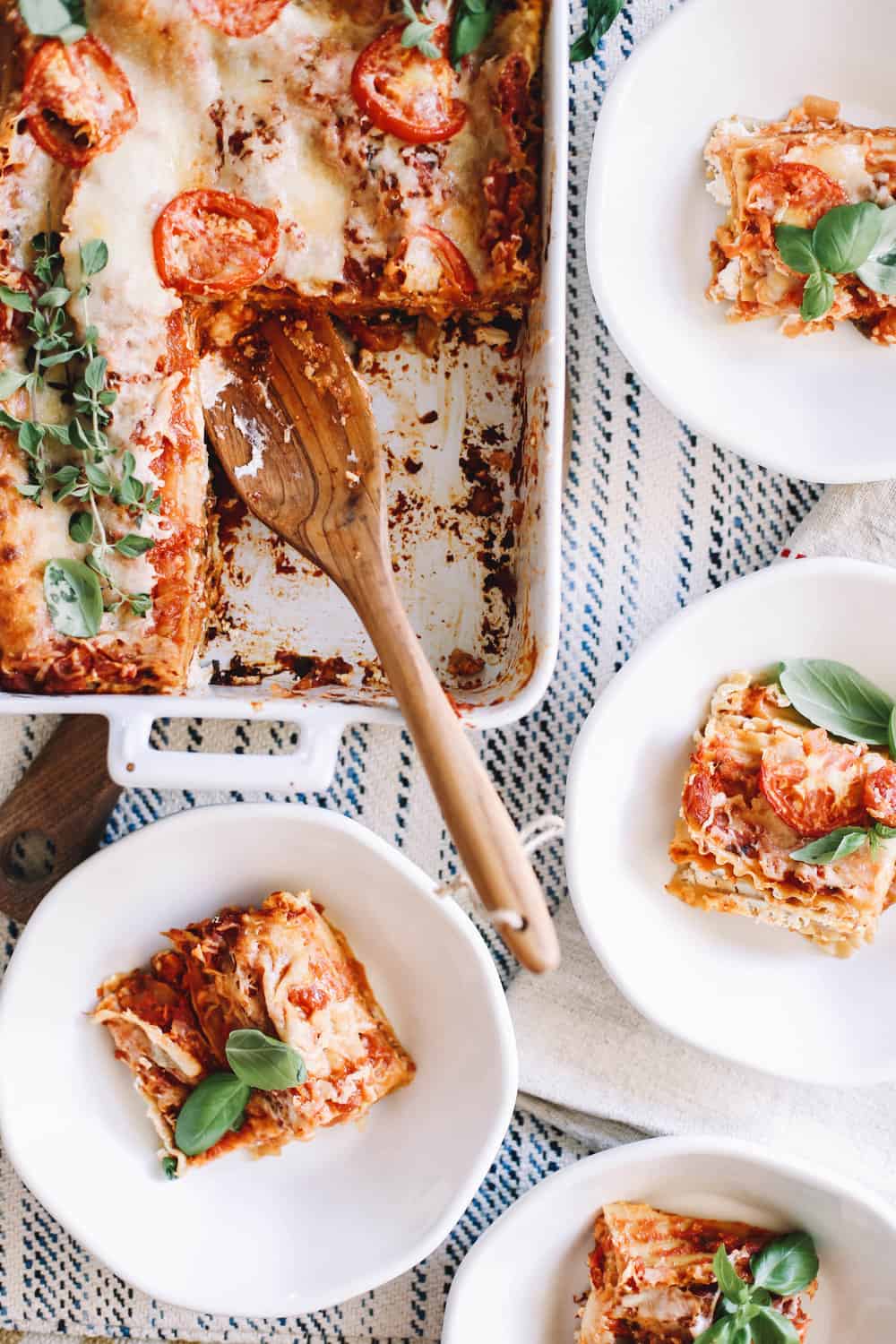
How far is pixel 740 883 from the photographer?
2107 mm

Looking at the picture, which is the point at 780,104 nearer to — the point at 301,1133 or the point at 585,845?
the point at 585,845

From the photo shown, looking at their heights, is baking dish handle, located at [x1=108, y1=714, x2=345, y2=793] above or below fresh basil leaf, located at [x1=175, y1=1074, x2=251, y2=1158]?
above

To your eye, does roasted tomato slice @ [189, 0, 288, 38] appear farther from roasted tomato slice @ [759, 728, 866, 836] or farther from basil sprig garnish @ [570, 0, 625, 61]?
roasted tomato slice @ [759, 728, 866, 836]

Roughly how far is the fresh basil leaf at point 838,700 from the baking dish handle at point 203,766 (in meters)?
0.83

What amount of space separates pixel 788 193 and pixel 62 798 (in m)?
1.64

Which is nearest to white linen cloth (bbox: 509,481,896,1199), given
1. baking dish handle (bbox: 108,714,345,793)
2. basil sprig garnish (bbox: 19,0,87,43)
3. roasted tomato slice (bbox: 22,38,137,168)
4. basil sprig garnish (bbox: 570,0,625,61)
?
baking dish handle (bbox: 108,714,345,793)

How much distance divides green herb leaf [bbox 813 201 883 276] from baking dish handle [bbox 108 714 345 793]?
3.72 ft

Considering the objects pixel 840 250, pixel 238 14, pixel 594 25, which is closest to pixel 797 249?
pixel 840 250

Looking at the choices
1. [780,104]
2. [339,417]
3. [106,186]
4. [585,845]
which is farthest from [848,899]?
[106,186]

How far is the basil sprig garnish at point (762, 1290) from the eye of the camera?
81.0 inches

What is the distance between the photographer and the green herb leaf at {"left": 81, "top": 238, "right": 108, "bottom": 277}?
6.06 feet

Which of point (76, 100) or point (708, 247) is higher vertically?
point (76, 100)

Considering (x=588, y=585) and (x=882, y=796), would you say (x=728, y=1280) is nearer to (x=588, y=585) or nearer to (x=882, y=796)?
(x=882, y=796)

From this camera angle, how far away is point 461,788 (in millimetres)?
1691
